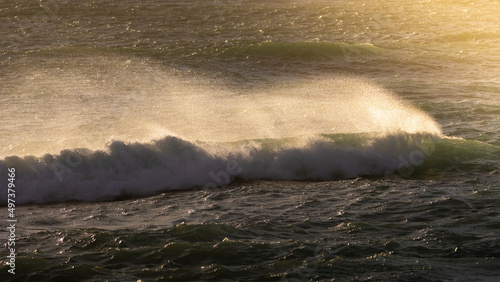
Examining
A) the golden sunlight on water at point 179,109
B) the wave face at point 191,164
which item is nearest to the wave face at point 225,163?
the wave face at point 191,164

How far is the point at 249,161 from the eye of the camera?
12.5 meters

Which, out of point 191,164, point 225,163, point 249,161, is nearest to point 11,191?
point 191,164

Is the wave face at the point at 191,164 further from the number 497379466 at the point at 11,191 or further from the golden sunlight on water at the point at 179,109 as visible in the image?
the golden sunlight on water at the point at 179,109

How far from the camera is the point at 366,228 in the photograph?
902 cm

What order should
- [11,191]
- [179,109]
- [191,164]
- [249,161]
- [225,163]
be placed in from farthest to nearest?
[179,109] → [249,161] → [225,163] → [191,164] → [11,191]

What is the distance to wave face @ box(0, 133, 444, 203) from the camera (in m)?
11.2

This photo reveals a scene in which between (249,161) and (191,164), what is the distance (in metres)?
1.17

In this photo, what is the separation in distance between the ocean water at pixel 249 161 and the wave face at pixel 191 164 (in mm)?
36

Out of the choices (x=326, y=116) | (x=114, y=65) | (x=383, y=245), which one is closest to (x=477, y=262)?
(x=383, y=245)

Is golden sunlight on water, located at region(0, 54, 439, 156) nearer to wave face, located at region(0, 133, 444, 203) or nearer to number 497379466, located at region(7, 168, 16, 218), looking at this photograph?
wave face, located at region(0, 133, 444, 203)

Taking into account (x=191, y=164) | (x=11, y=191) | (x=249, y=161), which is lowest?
(x=249, y=161)

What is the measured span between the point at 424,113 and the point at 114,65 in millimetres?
12392

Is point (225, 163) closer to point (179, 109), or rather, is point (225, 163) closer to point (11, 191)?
point (11, 191)

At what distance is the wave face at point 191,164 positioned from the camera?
11.2m
